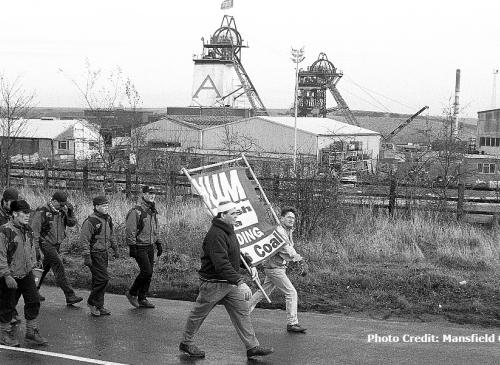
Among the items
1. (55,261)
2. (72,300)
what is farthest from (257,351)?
(55,261)

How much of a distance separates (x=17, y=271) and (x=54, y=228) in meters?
2.10

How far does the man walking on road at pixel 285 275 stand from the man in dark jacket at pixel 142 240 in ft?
5.60

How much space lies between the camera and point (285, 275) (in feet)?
30.8

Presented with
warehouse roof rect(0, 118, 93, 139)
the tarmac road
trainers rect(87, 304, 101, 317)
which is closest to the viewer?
the tarmac road

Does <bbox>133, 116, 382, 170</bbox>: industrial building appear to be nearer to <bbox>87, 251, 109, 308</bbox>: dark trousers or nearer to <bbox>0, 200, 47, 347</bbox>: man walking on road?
<bbox>87, 251, 109, 308</bbox>: dark trousers

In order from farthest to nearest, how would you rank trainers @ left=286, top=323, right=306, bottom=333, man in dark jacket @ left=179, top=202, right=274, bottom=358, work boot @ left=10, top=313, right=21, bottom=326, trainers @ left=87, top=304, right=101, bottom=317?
1. trainers @ left=87, top=304, right=101, bottom=317
2. trainers @ left=286, top=323, right=306, bottom=333
3. work boot @ left=10, top=313, right=21, bottom=326
4. man in dark jacket @ left=179, top=202, right=274, bottom=358

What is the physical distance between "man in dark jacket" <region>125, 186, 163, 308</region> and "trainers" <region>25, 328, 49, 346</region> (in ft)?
6.94

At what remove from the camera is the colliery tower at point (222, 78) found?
3671 inches

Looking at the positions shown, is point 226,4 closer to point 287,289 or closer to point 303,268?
point 303,268

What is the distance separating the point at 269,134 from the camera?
5878 cm

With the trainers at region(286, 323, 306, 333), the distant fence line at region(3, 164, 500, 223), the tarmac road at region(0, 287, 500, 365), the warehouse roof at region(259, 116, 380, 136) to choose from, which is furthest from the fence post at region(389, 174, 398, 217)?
the warehouse roof at region(259, 116, 380, 136)

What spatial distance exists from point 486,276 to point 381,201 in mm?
6249

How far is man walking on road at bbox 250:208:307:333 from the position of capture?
30.4 ft

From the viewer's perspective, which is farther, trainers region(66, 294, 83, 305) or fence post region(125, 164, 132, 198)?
fence post region(125, 164, 132, 198)
